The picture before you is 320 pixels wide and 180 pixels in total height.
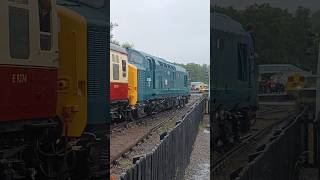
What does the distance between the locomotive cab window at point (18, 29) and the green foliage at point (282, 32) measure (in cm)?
86

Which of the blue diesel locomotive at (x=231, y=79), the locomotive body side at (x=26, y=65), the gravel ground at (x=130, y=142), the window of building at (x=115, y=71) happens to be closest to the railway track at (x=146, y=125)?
the gravel ground at (x=130, y=142)

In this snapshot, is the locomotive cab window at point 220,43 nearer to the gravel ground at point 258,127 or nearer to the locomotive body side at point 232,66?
the locomotive body side at point 232,66

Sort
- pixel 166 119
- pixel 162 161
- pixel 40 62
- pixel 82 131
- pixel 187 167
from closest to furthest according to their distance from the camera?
pixel 40 62 → pixel 82 131 → pixel 162 161 → pixel 187 167 → pixel 166 119

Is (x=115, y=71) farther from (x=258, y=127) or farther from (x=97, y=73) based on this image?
(x=258, y=127)

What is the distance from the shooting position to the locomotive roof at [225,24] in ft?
6.86

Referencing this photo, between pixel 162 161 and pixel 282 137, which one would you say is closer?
pixel 282 137

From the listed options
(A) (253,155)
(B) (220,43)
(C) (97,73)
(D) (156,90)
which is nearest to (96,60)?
(C) (97,73)

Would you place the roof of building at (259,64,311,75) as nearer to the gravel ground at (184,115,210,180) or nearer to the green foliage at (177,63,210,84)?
the green foliage at (177,63,210,84)

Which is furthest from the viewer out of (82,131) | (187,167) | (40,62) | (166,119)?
(166,119)

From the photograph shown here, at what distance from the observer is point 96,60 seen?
7.09 ft

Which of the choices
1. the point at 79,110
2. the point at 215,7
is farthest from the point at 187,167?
the point at 215,7

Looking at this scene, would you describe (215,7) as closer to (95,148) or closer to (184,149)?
(95,148)

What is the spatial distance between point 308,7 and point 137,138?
4.11ft

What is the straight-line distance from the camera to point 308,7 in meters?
2.03
